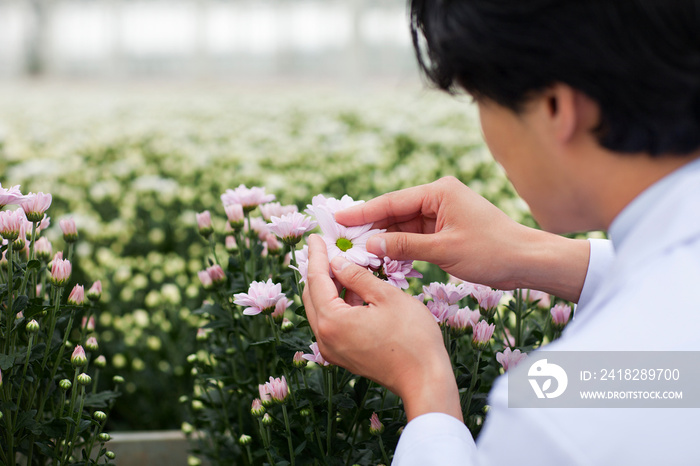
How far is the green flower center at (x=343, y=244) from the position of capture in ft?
4.13

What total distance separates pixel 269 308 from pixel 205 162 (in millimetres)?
3222

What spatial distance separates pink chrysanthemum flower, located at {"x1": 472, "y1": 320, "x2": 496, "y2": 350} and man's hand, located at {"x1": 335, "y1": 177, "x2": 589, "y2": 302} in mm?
91

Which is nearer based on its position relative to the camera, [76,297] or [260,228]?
[76,297]

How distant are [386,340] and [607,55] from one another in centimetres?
49

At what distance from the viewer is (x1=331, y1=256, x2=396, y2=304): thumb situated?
107 centimetres

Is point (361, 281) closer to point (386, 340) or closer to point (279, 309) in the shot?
point (386, 340)

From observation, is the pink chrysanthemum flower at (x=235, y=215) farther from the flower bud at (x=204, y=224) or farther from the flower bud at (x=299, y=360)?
the flower bud at (x=299, y=360)

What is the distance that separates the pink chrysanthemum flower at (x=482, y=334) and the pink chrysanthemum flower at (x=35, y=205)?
0.85 meters

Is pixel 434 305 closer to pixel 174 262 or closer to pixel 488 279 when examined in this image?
pixel 488 279

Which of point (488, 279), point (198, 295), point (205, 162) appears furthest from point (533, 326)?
point (205, 162)

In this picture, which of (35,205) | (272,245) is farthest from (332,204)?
(35,205)

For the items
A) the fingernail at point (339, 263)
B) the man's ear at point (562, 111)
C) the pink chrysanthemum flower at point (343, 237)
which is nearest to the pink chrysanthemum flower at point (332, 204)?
the pink chrysanthemum flower at point (343, 237)

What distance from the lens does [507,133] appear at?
0.97 meters

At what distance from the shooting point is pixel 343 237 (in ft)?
4.18
